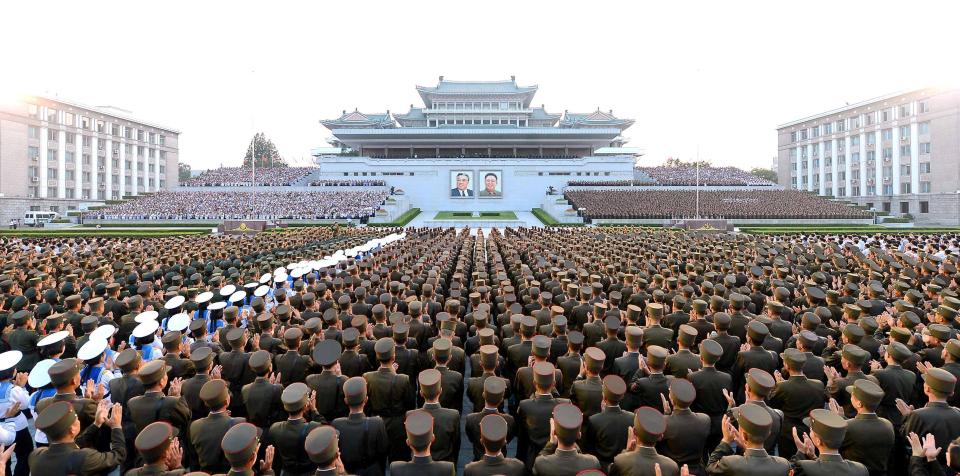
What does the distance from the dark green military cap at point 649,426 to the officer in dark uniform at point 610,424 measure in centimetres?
51

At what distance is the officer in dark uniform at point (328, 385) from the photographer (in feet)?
13.2

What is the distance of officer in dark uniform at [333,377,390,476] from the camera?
333 cm

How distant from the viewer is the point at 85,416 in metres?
3.59

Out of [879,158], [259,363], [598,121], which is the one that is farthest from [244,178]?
[879,158]

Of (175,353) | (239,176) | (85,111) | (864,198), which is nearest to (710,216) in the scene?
(864,198)

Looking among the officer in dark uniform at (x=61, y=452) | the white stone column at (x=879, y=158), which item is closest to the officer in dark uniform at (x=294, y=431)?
the officer in dark uniform at (x=61, y=452)

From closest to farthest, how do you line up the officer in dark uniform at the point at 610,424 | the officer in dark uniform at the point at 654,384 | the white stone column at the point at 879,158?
the officer in dark uniform at the point at 610,424 < the officer in dark uniform at the point at 654,384 < the white stone column at the point at 879,158

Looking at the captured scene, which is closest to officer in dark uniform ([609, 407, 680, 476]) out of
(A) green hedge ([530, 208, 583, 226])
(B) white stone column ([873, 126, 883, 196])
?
(A) green hedge ([530, 208, 583, 226])

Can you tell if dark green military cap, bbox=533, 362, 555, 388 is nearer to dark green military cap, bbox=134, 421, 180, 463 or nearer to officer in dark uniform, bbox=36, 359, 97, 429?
dark green military cap, bbox=134, 421, 180, 463

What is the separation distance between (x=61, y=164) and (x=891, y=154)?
102059 millimetres

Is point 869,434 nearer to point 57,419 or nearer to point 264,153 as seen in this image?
point 57,419

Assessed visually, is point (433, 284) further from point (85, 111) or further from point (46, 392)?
point (85, 111)

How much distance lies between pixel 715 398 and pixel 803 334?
3.80 feet

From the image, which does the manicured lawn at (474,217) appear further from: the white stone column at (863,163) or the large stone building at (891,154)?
the white stone column at (863,163)
